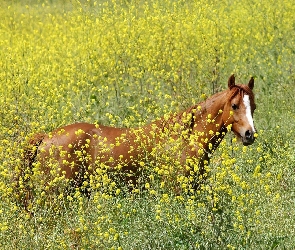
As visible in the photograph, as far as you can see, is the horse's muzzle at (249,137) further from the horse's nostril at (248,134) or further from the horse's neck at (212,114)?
the horse's neck at (212,114)

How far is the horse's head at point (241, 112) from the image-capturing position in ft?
23.3

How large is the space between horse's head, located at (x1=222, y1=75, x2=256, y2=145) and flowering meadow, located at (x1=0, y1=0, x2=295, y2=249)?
0.88ft

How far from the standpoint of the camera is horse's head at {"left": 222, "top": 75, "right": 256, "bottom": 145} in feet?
23.3

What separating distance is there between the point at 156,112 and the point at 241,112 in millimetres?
938

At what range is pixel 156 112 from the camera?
7273 mm

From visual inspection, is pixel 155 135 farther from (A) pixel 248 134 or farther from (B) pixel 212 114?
(A) pixel 248 134

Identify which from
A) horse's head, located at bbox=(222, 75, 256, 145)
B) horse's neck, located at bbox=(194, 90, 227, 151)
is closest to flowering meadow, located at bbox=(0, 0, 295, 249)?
horse's neck, located at bbox=(194, 90, 227, 151)

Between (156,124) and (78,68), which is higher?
(156,124)

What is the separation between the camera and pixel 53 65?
11.6 m

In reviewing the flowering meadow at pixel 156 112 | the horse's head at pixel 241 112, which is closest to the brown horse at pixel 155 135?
the horse's head at pixel 241 112

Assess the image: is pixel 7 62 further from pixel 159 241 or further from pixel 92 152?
pixel 159 241

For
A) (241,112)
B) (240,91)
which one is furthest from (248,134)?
(240,91)

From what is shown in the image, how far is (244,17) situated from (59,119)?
635cm

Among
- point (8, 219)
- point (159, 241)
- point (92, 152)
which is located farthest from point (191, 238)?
point (92, 152)
